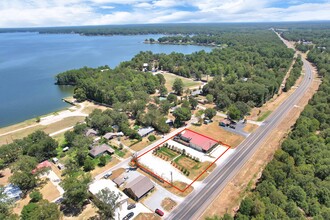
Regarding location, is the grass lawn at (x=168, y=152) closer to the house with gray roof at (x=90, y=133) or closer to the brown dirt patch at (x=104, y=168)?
the brown dirt patch at (x=104, y=168)

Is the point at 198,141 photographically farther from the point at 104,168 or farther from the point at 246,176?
the point at 104,168

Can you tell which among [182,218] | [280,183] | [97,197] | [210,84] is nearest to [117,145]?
[97,197]

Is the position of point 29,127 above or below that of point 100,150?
below

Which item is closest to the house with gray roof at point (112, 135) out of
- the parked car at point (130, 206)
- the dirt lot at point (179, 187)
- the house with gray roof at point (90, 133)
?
the house with gray roof at point (90, 133)

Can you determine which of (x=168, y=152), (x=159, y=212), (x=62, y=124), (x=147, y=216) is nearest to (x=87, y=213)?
(x=147, y=216)

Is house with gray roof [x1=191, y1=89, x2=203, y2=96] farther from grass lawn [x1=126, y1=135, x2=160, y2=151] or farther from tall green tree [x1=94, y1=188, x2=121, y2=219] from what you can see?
tall green tree [x1=94, y1=188, x2=121, y2=219]

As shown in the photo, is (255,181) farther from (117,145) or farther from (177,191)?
(117,145)
